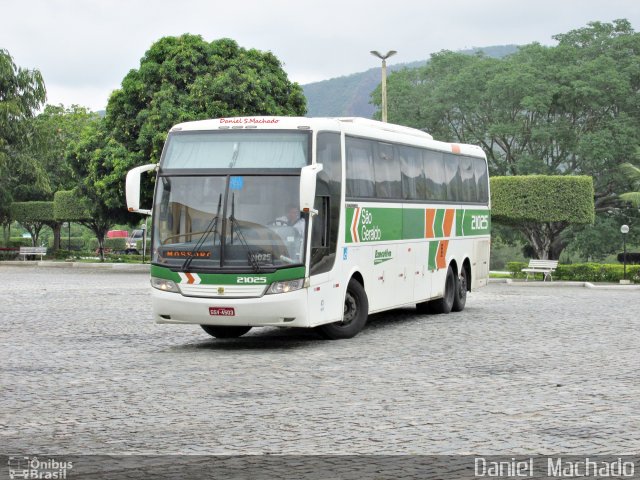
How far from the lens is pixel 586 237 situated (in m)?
59.5

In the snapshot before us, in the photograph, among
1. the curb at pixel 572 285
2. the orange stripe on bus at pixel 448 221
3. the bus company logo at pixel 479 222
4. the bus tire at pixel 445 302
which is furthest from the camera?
the curb at pixel 572 285

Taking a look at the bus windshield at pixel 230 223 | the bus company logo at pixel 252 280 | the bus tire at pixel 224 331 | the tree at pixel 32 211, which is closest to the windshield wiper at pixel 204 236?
the bus windshield at pixel 230 223

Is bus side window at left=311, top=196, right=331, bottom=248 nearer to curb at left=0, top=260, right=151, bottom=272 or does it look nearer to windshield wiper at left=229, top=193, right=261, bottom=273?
windshield wiper at left=229, top=193, right=261, bottom=273

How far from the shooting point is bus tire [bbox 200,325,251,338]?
17.8 m

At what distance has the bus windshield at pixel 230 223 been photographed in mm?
15680

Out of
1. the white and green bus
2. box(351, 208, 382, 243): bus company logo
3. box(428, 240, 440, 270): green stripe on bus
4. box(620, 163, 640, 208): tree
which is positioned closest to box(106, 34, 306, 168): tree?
box(620, 163, 640, 208): tree

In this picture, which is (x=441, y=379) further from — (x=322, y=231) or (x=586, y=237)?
(x=586, y=237)

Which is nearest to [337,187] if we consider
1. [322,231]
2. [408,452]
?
[322,231]

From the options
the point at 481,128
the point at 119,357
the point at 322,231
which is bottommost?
the point at 119,357

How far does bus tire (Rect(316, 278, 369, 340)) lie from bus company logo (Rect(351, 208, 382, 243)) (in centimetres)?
72

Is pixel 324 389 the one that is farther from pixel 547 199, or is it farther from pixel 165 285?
pixel 547 199

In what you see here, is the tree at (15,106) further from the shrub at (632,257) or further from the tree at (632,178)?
the shrub at (632,257)

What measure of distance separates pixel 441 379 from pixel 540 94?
159ft

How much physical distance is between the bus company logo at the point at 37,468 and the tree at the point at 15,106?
163 feet
